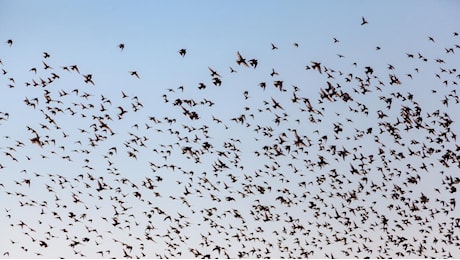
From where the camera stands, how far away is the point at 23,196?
23203mm

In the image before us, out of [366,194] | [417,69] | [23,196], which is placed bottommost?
[23,196]

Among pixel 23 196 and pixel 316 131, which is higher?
pixel 316 131

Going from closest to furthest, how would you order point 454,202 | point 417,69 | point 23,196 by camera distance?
point 417,69 → point 23,196 → point 454,202

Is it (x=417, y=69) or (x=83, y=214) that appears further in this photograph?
(x=83, y=214)

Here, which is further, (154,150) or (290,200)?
(290,200)

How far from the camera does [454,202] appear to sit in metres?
26.7

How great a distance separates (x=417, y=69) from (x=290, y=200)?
8147 millimetres

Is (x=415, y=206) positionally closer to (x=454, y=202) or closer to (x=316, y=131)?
(x=454, y=202)

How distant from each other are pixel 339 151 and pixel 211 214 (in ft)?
20.8

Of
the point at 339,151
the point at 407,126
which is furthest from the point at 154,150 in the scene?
the point at 407,126

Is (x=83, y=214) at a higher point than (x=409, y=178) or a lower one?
lower

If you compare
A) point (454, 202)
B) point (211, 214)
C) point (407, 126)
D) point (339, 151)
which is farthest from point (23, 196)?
point (454, 202)

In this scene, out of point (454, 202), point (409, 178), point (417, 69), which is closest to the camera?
point (417, 69)

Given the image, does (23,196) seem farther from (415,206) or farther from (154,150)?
(415,206)
